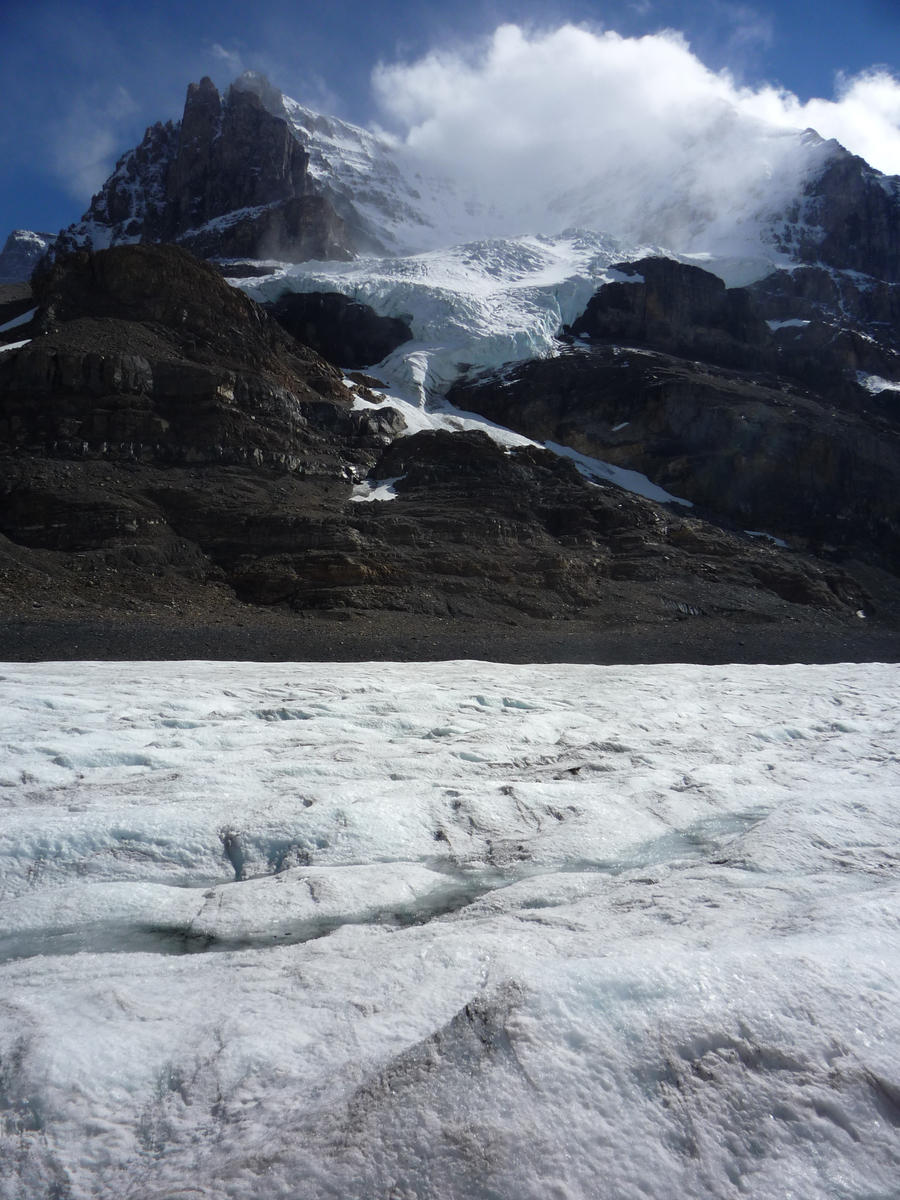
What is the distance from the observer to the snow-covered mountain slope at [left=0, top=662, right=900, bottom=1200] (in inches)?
65.2

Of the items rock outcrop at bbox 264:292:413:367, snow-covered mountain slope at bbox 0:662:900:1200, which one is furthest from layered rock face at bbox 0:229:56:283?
snow-covered mountain slope at bbox 0:662:900:1200

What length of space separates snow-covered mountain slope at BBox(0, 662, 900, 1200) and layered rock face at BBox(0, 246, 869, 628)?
14.0m

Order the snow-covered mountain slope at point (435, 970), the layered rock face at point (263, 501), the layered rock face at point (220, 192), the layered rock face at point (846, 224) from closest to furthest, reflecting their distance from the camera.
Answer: the snow-covered mountain slope at point (435, 970)
the layered rock face at point (263, 501)
the layered rock face at point (220, 192)
the layered rock face at point (846, 224)

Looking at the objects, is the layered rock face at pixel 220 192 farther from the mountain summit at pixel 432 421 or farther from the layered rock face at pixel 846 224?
the layered rock face at pixel 846 224

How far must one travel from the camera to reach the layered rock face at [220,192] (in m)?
72.7

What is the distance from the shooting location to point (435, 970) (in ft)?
7.42

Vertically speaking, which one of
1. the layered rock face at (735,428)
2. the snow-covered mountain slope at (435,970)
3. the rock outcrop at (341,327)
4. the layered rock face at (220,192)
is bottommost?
the snow-covered mountain slope at (435,970)

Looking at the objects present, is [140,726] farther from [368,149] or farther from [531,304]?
[368,149]

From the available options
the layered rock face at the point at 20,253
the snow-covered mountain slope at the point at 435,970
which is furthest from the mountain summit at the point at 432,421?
the layered rock face at the point at 20,253

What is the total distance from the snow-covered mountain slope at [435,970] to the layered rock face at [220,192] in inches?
3088

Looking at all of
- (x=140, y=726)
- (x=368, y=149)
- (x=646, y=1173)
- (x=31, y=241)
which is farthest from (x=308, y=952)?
(x=31, y=241)

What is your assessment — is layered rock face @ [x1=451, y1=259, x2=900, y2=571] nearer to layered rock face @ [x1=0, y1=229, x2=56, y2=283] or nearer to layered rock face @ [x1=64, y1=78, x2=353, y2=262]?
layered rock face @ [x1=64, y1=78, x2=353, y2=262]

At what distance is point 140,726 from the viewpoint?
524 cm

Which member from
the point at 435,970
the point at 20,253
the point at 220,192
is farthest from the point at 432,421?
the point at 20,253
